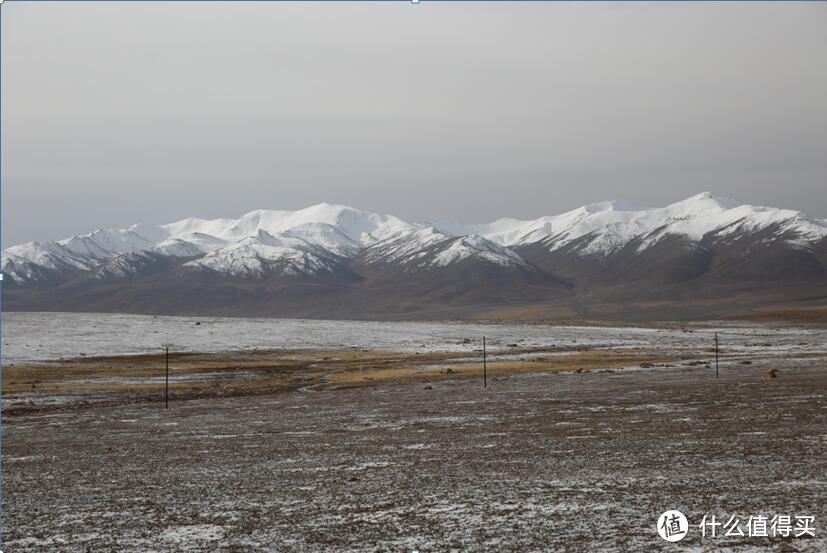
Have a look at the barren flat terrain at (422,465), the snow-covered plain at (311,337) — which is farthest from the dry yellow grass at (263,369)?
the snow-covered plain at (311,337)

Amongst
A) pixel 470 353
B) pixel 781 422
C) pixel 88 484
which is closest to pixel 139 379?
pixel 470 353

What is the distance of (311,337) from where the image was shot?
117750 millimetres

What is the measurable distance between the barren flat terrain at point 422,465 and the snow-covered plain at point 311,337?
45555mm

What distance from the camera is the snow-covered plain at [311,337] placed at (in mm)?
98312

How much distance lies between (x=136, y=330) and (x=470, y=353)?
173 ft

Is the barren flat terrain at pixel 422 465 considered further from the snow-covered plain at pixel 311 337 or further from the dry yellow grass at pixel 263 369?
the snow-covered plain at pixel 311 337

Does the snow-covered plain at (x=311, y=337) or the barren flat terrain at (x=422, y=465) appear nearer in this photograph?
the barren flat terrain at (x=422, y=465)

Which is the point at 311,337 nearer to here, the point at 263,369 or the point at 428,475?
the point at 263,369

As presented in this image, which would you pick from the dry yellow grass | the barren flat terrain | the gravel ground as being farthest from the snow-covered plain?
the gravel ground

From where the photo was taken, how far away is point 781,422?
1121 inches

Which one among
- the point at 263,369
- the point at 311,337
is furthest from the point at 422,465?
the point at 311,337

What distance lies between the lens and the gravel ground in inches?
634

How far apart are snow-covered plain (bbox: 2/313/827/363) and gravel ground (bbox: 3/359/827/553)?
Result: 2120 inches

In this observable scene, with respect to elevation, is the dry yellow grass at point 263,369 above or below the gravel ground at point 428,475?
below
